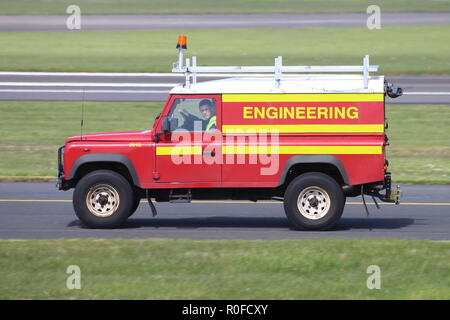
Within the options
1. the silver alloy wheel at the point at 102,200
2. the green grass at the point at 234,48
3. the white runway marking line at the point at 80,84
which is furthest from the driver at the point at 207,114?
the green grass at the point at 234,48

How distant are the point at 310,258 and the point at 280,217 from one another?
4356 mm

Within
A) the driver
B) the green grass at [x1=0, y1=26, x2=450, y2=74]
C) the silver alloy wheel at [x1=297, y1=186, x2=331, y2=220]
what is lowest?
the silver alloy wheel at [x1=297, y1=186, x2=331, y2=220]

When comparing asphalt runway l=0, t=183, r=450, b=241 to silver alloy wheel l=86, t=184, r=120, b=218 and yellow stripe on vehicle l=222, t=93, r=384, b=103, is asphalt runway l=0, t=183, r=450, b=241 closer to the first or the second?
silver alloy wheel l=86, t=184, r=120, b=218

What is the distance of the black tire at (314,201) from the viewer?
12.4 meters

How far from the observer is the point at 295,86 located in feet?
40.7

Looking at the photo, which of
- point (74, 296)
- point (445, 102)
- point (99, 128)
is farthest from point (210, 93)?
point (445, 102)

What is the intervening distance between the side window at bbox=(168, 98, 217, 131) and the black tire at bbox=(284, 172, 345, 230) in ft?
5.04

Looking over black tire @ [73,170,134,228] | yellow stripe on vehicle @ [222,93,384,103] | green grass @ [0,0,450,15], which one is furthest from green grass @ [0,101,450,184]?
green grass @ [0,0,450,15]

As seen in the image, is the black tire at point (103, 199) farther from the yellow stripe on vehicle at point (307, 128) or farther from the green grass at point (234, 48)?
the green grass at point (234, 48)

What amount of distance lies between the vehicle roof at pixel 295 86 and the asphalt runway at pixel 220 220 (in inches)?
83.1

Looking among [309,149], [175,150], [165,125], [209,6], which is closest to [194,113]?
[165,125]

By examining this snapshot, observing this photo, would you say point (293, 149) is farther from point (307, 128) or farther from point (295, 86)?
point (295, 86)

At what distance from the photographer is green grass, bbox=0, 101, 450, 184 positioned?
1917 cm
